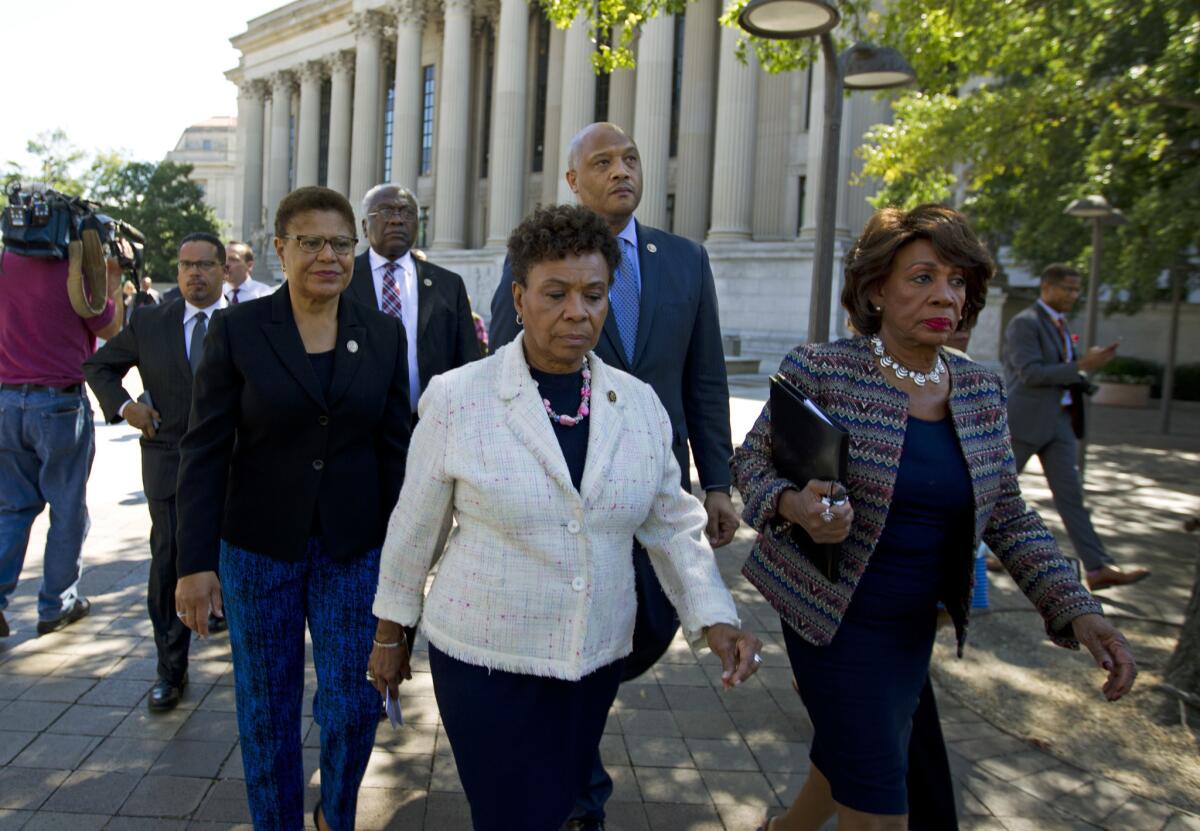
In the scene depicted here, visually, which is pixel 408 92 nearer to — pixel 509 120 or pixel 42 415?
pixel 509 120

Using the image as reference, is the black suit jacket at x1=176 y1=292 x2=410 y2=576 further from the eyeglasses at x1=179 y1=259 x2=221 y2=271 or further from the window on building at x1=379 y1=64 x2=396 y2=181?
the window on building at x1=379 y1=64 x2=396 y2=181

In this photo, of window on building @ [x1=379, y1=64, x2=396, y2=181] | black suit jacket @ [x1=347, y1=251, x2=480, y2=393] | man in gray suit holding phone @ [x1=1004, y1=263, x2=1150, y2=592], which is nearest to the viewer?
black suit jacket @ [x1=347, y1=251, x2=480, y2=393]

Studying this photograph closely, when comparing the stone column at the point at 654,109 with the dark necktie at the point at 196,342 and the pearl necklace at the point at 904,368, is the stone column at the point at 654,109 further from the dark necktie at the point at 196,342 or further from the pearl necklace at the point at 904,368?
the pearl necklace at the point at 904,368

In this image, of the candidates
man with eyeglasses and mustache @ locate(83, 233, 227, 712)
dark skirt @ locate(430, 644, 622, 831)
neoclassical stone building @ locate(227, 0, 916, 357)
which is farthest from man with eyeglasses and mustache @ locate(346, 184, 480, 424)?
neoclassical stone building @ locate(227, 0, 916, 357)

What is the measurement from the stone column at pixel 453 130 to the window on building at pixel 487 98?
14.6 ft

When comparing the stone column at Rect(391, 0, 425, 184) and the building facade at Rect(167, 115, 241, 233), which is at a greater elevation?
the building facade at Rect(167, 115, 241, 233)

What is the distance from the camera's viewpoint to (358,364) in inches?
120

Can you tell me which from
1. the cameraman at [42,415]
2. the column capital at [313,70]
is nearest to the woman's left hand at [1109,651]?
the cameraman at [42,415]

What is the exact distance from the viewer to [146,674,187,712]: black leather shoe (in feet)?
13.9

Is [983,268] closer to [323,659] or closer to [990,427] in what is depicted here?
[990,427]

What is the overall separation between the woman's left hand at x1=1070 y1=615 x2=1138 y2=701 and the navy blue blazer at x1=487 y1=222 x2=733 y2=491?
1235 millimetres

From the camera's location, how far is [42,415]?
5.05m

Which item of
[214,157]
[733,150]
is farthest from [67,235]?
[214,157]

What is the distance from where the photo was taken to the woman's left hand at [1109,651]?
2.45 metres
